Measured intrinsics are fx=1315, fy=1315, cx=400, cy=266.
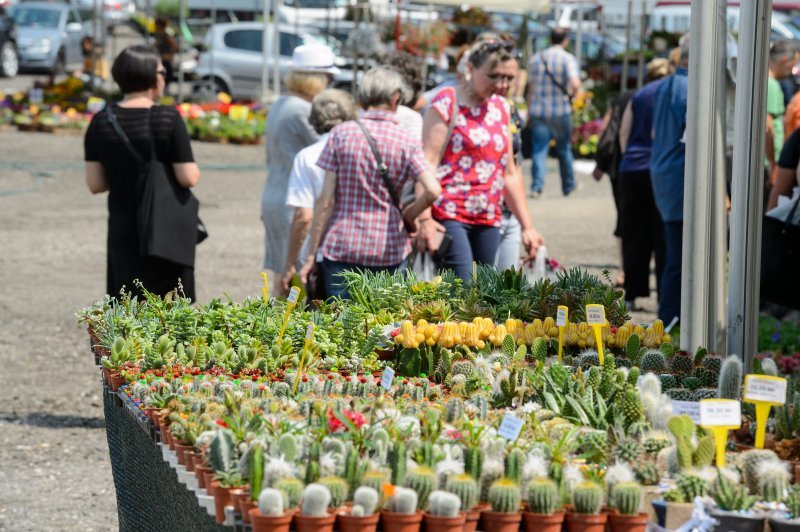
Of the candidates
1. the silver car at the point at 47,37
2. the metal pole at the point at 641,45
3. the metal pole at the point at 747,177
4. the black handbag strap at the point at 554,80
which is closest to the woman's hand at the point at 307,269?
the metal pole at the point at 747,177

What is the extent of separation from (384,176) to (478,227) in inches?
31.2

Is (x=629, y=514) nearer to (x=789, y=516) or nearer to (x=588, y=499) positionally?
(x=588, y=499)

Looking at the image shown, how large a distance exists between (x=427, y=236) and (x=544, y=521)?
344 centimetres

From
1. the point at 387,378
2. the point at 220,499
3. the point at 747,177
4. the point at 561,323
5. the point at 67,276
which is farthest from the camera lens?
the point at 67,276

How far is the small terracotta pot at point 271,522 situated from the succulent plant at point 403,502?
0.21m

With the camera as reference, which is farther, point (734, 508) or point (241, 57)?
point (241, 57)

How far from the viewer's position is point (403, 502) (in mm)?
2648

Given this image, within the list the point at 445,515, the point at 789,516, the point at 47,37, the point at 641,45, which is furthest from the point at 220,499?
the point at 47,37

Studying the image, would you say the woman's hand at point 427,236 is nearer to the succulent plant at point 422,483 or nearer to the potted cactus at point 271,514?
the succulent plant at point 422,483

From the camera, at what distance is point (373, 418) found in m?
3.19

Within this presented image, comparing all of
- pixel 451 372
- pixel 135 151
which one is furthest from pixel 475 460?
pixel 135 151

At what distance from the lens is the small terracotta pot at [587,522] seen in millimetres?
2691

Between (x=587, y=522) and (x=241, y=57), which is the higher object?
(x=241, y=57)

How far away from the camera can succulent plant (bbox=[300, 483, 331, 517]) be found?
8.56 feet
